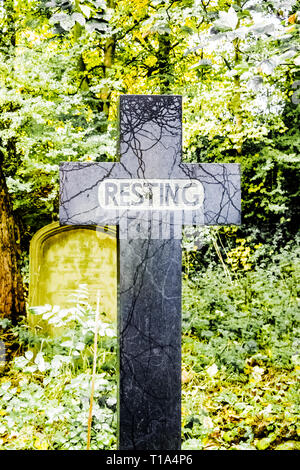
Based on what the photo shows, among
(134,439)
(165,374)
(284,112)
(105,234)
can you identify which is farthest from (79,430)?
(284,112)

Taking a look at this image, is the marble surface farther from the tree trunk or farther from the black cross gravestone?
the tree trunk

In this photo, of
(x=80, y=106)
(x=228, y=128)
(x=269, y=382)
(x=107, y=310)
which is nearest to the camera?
(x=269, y=382)

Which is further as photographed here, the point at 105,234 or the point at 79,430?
the point at 105,234

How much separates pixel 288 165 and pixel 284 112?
1116 millimetres

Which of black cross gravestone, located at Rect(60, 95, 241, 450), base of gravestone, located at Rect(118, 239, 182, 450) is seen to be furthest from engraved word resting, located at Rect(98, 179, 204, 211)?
base of gravestone, located at Rect(118, 239, 182, 450)

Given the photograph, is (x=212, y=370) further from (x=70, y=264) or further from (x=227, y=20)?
(x=227, y=20)

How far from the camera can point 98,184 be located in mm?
1915

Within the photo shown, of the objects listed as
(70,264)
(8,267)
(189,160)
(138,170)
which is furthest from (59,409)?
(189,160)

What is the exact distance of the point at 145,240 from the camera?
1925 millimetres

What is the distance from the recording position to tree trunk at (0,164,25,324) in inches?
173

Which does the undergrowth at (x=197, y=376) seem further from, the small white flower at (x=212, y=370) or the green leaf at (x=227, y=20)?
the green leaf at (x=227, y=20)

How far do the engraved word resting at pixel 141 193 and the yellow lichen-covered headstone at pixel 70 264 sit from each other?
2.12 metres

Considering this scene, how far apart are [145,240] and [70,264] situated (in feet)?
7.63
